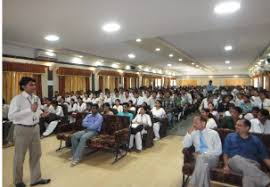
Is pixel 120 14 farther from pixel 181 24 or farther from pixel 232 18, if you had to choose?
pixel 232 18

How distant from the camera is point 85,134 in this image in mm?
4387

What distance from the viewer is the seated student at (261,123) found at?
4047 millimetres

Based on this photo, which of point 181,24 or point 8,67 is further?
point 8,67

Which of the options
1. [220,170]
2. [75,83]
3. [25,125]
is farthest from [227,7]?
[75,83]

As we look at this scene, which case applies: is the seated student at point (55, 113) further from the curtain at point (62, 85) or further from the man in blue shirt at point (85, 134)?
the man in blue shirt at point (85, 134)

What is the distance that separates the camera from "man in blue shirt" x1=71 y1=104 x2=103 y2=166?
165 inches

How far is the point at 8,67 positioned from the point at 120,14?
4.21m

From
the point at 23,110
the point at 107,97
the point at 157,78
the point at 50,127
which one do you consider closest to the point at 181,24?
the point at 23,110

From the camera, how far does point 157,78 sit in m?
19.1

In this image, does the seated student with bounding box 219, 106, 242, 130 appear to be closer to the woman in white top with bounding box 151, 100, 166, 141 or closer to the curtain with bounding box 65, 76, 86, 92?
the woman in white top with bounding box 151, 100, 166, 141

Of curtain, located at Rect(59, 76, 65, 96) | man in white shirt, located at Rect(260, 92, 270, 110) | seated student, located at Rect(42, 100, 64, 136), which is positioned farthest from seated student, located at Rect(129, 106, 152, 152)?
curtain, located at Rect(59, 76, 65, 96)

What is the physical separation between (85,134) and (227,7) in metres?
3.27

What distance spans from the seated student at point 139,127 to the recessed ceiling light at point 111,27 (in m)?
1.98

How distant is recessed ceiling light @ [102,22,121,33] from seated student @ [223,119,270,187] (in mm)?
2826
